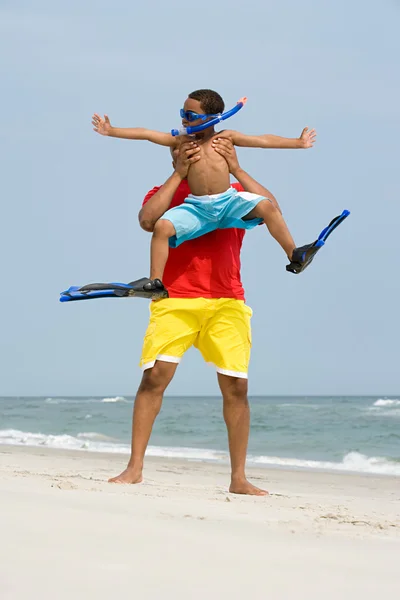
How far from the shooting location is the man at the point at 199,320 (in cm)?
457

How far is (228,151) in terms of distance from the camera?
4656 mm

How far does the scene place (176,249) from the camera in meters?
4.69

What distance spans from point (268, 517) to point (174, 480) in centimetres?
342

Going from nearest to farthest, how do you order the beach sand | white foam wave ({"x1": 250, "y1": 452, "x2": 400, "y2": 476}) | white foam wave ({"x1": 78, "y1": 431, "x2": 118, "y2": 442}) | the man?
the beach sand, the man, white foam wave ({"x1": 250, "y1": 452, "x2": 400, "y2": 476}), white foam wave ({"x1": 78, "y1": 431, "x2": 118, "y2": 442})

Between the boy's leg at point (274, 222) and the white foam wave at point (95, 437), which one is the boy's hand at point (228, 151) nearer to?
the boy's leg at point (274, 222)

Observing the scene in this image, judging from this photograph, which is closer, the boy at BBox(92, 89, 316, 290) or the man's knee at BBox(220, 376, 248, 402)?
the boy at BBox(92, 89, 316, 290)

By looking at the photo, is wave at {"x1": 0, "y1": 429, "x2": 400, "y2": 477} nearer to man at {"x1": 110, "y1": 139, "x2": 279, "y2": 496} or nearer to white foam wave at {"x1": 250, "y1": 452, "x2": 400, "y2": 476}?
white foam wave at {"x1": 250, "y1": 452, "x2": 400, "y2": 476}

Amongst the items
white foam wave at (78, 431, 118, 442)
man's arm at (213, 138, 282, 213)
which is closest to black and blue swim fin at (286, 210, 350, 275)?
man's arm at (213, 138, 282, 213)

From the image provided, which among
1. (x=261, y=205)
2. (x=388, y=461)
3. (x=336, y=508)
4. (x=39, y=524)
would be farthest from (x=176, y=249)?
(x=388, y=461)

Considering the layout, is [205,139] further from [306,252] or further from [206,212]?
[306,252]

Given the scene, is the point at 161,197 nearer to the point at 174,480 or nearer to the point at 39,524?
the point at 39,524

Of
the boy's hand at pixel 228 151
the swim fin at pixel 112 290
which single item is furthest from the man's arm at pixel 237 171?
the swim fin at pixel 112 290

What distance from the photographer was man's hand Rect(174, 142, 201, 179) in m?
4.57

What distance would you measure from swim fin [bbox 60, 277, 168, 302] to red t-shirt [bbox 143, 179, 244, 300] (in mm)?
277
